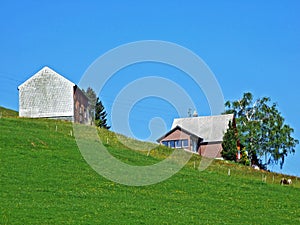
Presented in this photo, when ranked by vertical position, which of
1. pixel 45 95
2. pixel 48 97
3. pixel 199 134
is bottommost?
pixel 199 134

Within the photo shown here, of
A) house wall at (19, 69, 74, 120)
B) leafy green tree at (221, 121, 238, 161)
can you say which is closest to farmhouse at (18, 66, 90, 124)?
house wall at (19, 69, 74, 120)

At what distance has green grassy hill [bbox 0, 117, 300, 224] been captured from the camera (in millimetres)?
33188

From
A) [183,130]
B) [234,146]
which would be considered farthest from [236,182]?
[183,130]

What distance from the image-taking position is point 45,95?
82.7 meters

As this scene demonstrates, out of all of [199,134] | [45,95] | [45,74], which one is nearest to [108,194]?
[45,95]

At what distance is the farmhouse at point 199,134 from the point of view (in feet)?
307

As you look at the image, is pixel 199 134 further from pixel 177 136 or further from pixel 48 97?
pixel 48 97

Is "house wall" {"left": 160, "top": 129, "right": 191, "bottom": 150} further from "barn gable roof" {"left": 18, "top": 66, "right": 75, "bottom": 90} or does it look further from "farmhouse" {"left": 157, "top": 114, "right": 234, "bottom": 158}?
"barn gable roof" {"left": 18, "top": 66, "right": 75, "bottom": 90}

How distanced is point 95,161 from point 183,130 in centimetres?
4397

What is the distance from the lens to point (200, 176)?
50938 mm

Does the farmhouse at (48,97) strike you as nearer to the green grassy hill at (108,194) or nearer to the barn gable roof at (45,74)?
the barn gable roof at (45,74)

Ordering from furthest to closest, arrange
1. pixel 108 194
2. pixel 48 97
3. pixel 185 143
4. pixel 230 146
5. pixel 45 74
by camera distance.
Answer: pixel 185 143 → pixel 230 146 → pixel 45 74 → pixel 48 97 → pixel 108 194

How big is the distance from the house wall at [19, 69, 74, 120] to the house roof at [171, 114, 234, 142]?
1905cm

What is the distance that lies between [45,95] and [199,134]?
81.7 ft
